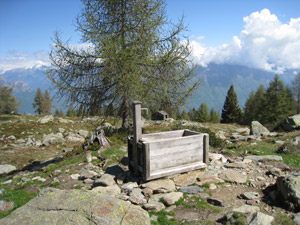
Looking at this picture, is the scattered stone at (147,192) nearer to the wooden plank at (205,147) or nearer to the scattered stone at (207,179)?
the scattered stone at (207,179)

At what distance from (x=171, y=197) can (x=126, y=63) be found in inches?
292

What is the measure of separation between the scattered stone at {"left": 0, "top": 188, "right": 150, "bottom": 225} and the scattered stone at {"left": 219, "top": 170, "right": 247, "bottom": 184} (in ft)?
14.4

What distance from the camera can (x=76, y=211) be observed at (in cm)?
409


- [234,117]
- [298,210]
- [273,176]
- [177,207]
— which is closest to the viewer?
[298,210]

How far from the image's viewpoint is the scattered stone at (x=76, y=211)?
3873 millimetres

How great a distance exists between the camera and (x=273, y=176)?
25.9ft

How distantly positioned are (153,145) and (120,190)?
179cm

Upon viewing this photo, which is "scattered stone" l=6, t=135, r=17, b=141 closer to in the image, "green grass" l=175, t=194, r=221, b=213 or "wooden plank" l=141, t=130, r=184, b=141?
"wooden plank" l=141, t=130, r=184, b=141

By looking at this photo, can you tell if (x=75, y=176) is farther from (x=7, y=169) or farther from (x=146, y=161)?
(x=7, y=169)

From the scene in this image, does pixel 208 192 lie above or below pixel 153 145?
below

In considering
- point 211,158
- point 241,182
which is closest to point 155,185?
point 241,182

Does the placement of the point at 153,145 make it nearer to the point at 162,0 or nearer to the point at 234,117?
the point at 162,0

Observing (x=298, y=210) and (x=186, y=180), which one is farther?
(x=186, y=180)

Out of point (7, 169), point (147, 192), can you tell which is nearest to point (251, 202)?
point (147, 192)
